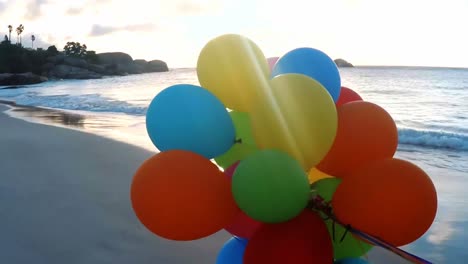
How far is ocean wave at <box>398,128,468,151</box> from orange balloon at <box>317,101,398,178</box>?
6445 mm

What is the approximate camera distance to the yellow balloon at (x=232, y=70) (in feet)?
7.79

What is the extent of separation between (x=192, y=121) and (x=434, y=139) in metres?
7.29

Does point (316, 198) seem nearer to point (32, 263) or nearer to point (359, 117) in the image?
point (359, 117)

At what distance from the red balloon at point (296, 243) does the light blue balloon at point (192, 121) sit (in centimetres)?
47

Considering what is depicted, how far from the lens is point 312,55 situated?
259 cm

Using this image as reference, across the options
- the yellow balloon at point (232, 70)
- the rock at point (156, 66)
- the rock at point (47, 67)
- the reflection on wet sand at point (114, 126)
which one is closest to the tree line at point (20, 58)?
the rock at point (47, 67)

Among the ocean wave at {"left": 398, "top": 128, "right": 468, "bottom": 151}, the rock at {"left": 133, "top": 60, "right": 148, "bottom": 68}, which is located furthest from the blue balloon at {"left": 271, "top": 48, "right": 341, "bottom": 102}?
the rock at {"left": 133, "top": 60, "right": 148, "bottom": 68}

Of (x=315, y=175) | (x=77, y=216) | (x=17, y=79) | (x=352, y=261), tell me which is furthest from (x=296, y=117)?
(x=17, y=79)

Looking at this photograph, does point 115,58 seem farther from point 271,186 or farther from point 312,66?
point 271,186

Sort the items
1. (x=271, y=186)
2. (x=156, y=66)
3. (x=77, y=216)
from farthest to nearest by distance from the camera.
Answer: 1. (x=156, y=66)
2. (x=77, y=216)
3. (x=271, y=186)

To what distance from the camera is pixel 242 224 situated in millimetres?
2418

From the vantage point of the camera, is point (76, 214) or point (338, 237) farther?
point (76, 214)

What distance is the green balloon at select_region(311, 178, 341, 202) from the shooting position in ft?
7.52

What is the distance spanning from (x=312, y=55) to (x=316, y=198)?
81 centimetres
